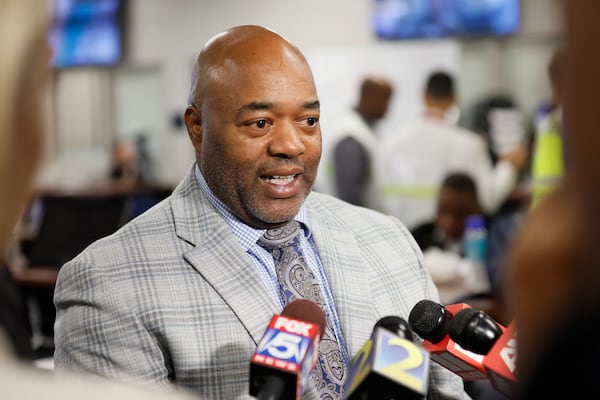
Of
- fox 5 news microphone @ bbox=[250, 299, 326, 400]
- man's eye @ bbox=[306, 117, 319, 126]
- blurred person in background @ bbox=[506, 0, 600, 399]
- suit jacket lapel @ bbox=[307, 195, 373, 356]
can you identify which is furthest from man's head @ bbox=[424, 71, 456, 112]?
blurred person in background @ bbox=[506, 0, 600, 399]

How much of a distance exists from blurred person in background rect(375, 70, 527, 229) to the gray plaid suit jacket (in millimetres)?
3663

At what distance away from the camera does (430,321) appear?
4.17ft

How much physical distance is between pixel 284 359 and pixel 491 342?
33 cm

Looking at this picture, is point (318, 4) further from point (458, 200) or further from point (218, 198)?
point (218, 198)

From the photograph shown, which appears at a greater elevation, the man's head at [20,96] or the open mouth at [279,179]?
the man's head at [20,96]

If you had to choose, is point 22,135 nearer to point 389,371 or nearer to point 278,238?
point 389,371

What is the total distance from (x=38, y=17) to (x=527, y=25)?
6.53 meters

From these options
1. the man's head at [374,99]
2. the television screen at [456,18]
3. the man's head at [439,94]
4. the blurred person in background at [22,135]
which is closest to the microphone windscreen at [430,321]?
the blurred person in background at [22,135]

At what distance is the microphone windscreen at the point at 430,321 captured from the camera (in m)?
1.26

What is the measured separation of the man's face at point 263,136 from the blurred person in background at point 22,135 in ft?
3.13

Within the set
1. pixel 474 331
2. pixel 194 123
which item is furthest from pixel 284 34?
pixel 474 331

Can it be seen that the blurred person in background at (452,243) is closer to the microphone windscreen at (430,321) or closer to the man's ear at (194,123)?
the man's ear at (194,123)

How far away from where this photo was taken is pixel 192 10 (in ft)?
25.9

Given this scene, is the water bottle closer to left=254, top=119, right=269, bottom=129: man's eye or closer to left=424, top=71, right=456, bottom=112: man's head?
left=424, top=71, right=456, bottom=112: man's head
